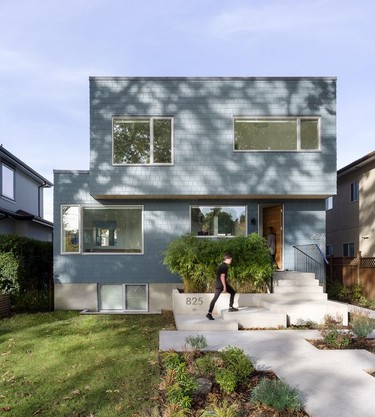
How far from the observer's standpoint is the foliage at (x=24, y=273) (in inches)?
529

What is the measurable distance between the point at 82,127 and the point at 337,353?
11602 millimetres

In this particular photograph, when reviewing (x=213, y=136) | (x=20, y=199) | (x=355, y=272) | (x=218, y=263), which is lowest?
(x=355, y=272)

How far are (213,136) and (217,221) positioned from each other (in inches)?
117

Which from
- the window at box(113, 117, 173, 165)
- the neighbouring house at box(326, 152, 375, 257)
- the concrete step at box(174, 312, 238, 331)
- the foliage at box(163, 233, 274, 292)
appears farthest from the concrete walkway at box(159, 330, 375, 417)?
the neighbouring house at box(326, 152, 375, 257)

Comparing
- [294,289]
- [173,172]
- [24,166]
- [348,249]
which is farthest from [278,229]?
[24,166]

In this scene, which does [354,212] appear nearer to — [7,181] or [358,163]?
[358,163]

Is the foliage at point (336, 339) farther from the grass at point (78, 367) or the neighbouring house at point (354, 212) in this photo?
the neighbouring house at point (354, 212)

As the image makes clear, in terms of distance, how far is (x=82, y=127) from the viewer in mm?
15477

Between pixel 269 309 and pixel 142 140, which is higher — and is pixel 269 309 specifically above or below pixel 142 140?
below

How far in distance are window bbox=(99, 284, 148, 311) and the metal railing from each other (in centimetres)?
541

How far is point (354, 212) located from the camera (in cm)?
2108

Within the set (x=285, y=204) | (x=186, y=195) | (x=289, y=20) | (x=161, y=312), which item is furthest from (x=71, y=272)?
(x=289, y=20)

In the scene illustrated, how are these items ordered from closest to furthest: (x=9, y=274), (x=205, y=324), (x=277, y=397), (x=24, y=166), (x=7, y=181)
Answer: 1. (x=277, y=397)
2. (x=205, y=324)
3. (x=9, y=274)
4. (x=7, y=181)
5. (x=24, y=166)

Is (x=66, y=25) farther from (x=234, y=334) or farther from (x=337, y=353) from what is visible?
(x=337, y=353)
